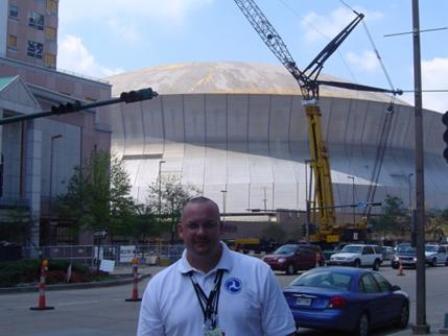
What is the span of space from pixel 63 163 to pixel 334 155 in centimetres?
6773

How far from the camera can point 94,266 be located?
4250 centimetres

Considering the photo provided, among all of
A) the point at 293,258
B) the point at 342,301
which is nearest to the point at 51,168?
the point at 293,258

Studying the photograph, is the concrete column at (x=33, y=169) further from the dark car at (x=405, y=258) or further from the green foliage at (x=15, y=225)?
the dark car at (x=405, y=258)

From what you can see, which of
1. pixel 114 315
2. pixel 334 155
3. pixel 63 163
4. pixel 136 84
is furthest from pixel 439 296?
pixel 136 84

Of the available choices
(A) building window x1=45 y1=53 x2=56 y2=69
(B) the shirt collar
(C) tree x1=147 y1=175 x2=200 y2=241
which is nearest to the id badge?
(B) the shirt collar

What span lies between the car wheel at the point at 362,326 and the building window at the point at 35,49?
→ 2644 inches

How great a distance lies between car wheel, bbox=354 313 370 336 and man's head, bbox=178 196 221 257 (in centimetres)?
1252

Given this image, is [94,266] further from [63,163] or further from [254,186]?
[254,186]

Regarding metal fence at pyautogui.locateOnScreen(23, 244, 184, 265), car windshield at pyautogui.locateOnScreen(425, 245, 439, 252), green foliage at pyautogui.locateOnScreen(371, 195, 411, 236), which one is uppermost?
green foliage at pyautogui.locateOnScreen(371, 195, 411, 236)

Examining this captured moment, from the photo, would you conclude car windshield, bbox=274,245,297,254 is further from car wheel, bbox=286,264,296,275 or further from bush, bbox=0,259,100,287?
bush, bbox=0,259,100,287

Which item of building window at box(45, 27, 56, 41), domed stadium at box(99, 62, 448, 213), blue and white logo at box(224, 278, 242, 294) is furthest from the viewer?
domed stadium at box(99, 62, 448, 213)

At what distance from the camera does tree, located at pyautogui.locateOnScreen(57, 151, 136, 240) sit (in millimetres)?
55125

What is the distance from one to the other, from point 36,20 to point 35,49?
288cm

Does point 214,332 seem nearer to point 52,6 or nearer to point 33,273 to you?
point 33,273
